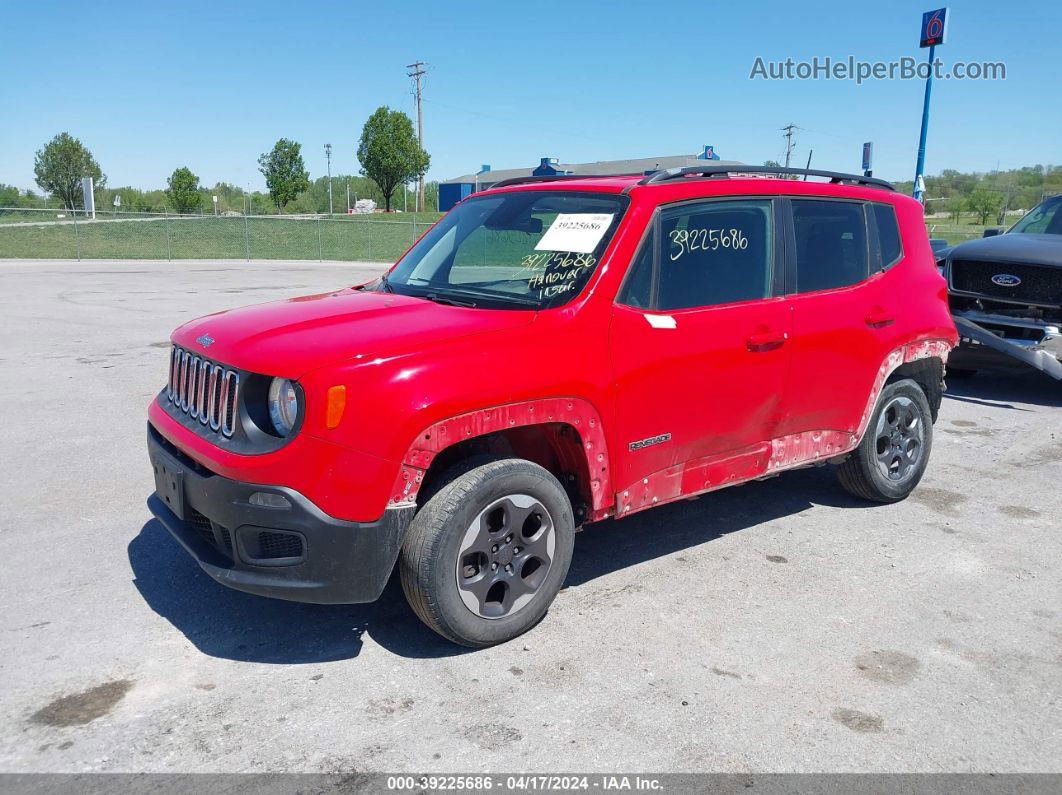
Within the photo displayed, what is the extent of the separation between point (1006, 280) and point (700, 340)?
A: 245 inches

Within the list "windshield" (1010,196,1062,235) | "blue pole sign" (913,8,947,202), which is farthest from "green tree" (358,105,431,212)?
"windshield" (1010,196,1062,235)

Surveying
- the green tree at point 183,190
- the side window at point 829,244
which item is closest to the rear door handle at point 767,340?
the side window at point 829,244

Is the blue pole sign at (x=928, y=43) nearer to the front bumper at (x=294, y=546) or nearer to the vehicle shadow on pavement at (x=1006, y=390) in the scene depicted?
the vehicle shadow on pavement at (x=1006, y=390)

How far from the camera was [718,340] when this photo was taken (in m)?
4.11

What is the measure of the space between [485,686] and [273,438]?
1.25 meters

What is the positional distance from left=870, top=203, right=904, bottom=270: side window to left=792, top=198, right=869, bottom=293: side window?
0.15 meters

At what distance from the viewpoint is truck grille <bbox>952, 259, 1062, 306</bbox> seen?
27.6 ft

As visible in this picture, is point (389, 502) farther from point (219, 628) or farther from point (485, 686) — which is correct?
point (219, 628)

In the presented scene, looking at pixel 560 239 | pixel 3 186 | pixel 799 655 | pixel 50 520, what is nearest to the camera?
pixel 799 655

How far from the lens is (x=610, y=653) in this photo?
11.7 feet

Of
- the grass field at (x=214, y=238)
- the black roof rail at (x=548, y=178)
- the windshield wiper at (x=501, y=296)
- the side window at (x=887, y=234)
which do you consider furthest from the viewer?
the grass field at (x=214, y=238)

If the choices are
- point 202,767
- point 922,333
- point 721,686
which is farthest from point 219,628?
point 922,333

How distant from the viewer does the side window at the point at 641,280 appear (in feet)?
12.6

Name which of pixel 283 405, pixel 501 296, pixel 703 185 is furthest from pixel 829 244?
pixel 283 405
